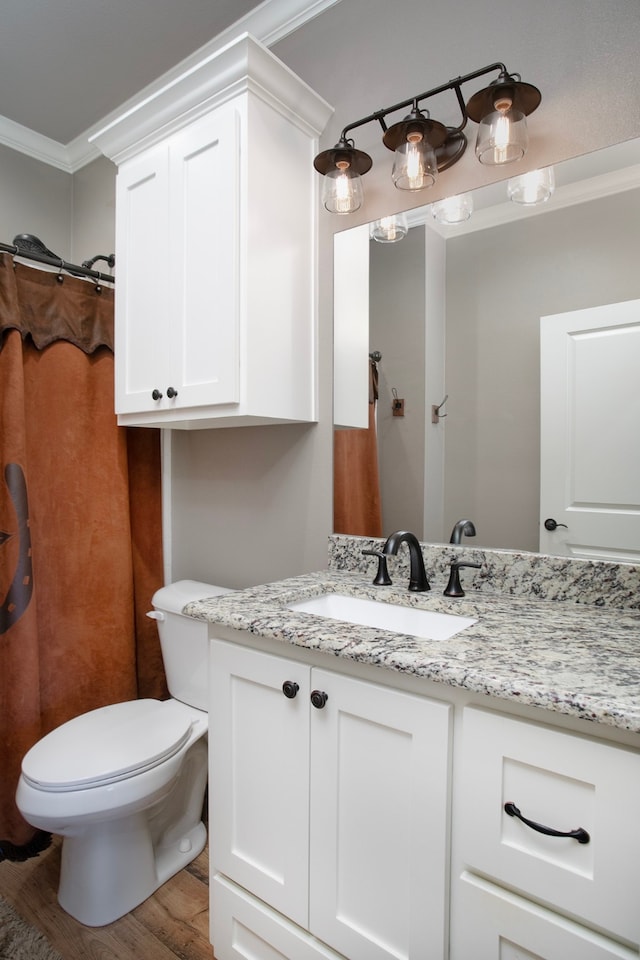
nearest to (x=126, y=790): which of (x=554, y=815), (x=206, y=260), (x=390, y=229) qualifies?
(x=554, y=815)

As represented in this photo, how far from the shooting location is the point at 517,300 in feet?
4.40

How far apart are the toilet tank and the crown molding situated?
1.55 metres

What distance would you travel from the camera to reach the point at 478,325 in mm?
1406

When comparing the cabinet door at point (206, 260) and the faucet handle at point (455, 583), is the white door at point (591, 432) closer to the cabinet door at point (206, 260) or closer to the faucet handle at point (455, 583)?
the faucet handle at point (455, 583)

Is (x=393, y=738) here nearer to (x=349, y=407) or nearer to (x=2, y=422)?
(x=349, y=407)

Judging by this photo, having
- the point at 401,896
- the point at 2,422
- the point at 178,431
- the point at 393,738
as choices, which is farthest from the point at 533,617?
the point at 2,422

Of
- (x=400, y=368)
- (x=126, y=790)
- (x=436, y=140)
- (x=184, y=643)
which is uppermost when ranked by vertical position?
(x=436, y=140)

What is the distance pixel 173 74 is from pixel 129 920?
2856 mm

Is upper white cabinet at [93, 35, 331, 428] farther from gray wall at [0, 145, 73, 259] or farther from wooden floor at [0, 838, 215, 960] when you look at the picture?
wooden floor at [0, 838, 215, 960]

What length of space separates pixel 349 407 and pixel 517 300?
560 millimetres

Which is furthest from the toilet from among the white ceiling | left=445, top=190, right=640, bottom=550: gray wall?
the white ceiling

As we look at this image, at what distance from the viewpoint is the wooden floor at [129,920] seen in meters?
1.36

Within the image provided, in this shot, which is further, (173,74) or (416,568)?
(173,74)

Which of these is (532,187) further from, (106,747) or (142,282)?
(106,747)
